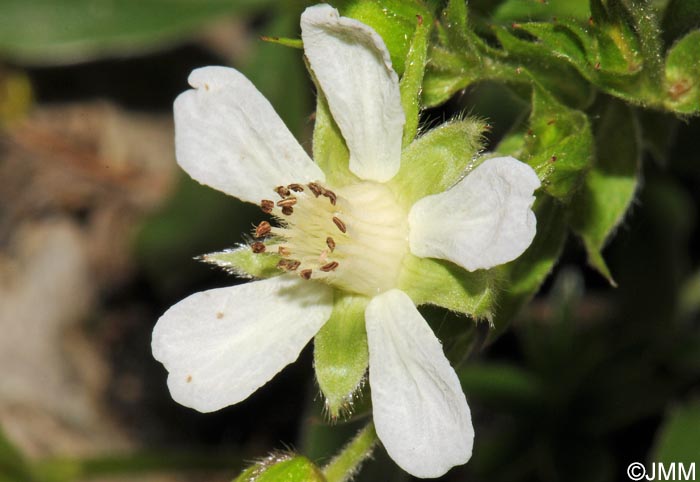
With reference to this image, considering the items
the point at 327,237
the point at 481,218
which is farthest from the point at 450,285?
the point at 327,237

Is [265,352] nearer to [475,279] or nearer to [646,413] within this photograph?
[475,279]

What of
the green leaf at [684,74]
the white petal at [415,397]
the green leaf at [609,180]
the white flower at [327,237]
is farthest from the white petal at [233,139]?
the green leaf at [684,74]

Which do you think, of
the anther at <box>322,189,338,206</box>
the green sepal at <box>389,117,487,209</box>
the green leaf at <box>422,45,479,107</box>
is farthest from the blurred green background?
the anther at <box>322,189,338,206</box>

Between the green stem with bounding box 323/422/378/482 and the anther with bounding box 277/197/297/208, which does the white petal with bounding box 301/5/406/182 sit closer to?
the anther with bounding box 277/197/297/208

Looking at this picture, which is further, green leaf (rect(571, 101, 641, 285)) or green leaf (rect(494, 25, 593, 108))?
green leaf (rect(571, 101, 641, 285))

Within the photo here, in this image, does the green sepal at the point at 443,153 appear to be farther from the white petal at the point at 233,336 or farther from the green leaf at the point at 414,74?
the white petal at the point at 233,336

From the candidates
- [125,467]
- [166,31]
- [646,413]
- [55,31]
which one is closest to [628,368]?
[646,413]
